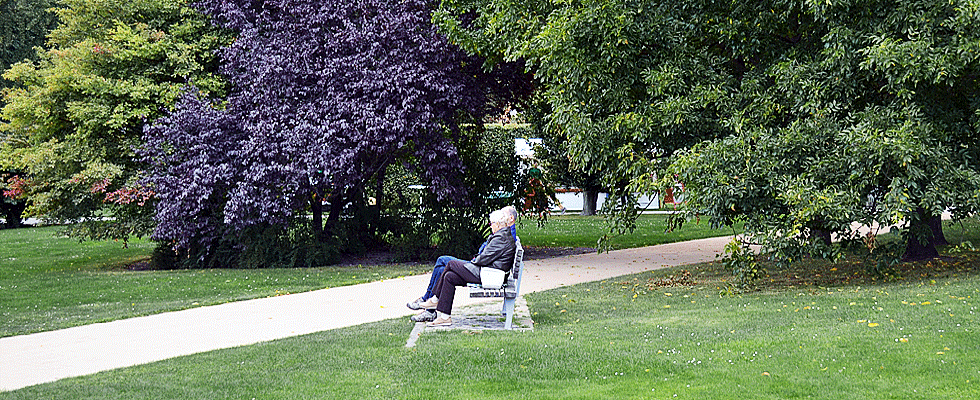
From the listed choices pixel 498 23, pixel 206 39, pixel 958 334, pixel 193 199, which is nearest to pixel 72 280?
pixel 193 199

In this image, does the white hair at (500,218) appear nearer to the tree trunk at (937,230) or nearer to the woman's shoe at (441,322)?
the woman's shoe at (441,322)

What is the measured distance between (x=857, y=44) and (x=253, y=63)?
9419 millimetres

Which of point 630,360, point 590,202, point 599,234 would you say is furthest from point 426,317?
point 590,202

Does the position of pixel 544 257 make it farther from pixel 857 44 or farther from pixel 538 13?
pixel 857 44

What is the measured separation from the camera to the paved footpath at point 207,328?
725cm

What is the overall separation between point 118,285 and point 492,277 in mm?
7412

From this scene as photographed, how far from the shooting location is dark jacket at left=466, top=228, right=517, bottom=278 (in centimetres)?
827

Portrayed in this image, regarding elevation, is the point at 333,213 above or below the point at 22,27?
below

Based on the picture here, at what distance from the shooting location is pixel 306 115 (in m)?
14.9

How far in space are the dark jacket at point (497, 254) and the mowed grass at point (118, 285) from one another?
4.15m

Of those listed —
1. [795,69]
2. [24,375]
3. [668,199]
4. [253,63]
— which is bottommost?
[24,375]

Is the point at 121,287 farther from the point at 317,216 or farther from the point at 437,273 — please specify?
the point at 437,273

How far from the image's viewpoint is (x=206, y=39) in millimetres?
16297

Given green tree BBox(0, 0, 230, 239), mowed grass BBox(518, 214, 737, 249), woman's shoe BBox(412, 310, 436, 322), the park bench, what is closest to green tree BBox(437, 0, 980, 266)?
the park bench
